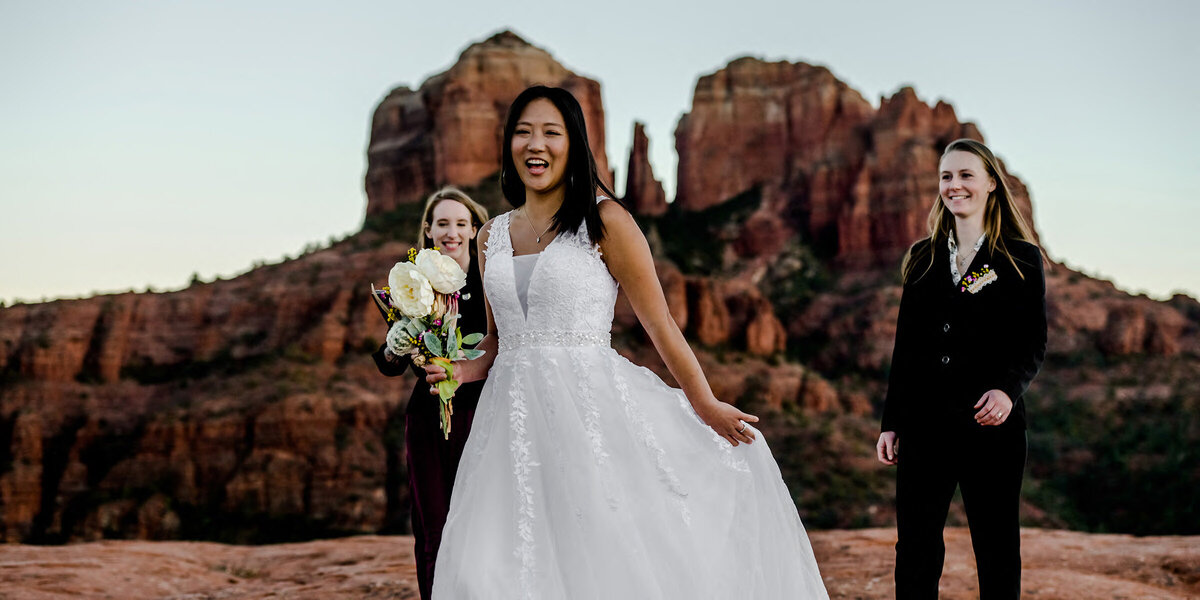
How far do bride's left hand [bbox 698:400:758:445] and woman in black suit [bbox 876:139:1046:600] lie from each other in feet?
3.00

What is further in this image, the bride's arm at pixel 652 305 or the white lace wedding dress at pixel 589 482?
the bride's arm at pixel 652 305

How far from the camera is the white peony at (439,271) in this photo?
362 centimetres

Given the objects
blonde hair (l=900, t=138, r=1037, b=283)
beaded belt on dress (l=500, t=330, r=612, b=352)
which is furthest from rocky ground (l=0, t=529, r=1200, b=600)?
beaded belt on dress (l=500, t=330, r=612, b=352)

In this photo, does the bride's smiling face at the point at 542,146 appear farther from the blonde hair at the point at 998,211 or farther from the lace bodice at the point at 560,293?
the blonde hair at the point at 998,211

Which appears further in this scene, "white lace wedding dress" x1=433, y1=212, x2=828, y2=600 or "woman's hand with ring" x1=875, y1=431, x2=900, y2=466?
"woman's hand with ring" x1=875, y1=431, x2=900, y2=466

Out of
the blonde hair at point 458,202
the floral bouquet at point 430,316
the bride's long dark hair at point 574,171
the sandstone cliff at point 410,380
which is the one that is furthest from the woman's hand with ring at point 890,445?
the sandstone cliff at point 410,380

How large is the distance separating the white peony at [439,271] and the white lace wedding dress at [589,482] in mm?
136

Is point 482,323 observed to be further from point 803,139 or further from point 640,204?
point 803,139

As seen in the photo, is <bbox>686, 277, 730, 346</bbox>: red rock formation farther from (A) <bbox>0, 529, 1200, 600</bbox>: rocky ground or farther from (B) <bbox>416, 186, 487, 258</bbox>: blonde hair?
(B) <bbox>416, 186, 487, 258</bbox>: blonde hair

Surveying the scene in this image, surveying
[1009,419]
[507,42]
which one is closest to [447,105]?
[507,42]

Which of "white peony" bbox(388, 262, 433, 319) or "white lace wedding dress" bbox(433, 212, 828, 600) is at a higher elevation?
"white peony" bbox(388, 262, 433, 319)

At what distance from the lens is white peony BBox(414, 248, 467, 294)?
362cm

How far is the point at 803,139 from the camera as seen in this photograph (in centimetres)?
8569

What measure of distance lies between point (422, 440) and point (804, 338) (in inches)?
2407
